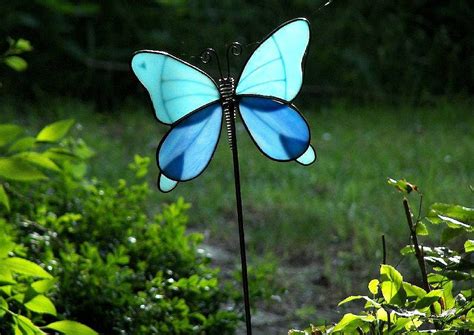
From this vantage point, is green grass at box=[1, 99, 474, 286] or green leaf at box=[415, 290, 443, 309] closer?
green leaf at box=[415, 290, 443, 309]

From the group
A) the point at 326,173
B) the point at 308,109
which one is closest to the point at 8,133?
the point at 326,173

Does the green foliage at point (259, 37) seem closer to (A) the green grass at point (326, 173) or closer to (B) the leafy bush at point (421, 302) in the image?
(A) the green grass at point (326, 173)

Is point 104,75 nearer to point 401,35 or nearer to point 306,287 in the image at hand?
point 401,35

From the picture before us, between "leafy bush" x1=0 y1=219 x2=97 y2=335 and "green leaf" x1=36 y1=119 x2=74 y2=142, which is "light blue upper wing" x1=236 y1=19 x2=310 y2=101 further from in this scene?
"green leaf" x1=36 y1=119 x2=74 y2=142

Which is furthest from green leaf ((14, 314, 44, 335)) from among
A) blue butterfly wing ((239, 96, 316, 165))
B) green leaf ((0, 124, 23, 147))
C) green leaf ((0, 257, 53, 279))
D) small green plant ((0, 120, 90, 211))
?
blue butterfly wing ((239, 96, 316, 165))

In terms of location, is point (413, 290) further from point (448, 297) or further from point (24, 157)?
point (24, 157)
